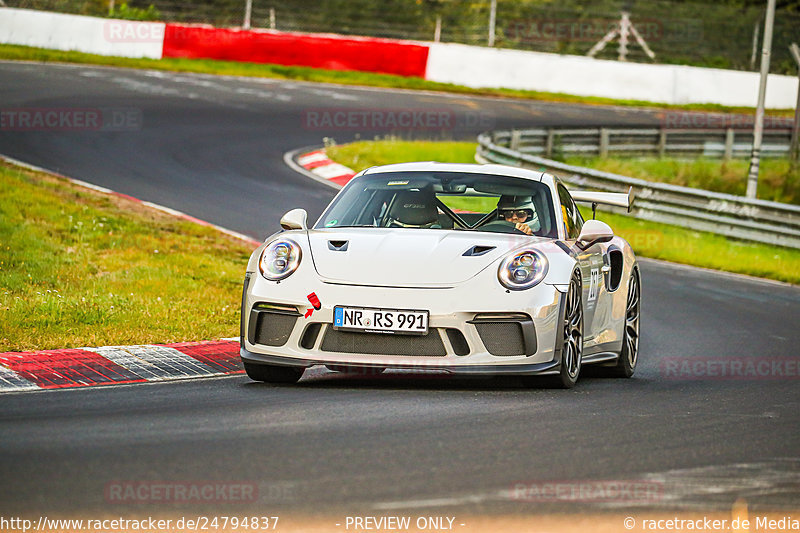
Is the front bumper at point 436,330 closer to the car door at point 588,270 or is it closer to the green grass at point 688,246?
the car door at point 588,270

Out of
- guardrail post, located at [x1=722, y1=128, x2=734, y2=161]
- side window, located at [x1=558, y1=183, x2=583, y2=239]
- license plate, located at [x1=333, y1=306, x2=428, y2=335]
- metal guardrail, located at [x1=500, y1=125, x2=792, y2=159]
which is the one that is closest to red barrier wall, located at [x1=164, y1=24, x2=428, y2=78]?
metal guardrail, located at [x1=500, y1=125, x2=792, y2=159]

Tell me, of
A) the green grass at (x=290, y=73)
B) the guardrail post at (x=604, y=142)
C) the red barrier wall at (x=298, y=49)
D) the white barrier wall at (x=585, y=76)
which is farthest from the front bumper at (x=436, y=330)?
the white barrier wall at (x=585, y=76)

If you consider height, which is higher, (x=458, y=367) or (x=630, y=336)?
(x=458, y=367)

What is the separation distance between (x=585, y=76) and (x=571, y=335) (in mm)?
31536

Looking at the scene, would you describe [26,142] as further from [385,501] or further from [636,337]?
[385,501]

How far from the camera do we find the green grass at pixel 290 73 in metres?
33.7

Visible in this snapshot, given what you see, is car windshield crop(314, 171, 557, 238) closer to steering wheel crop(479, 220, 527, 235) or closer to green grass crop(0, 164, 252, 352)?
steering wheel crop(479, 220, 527, 235)

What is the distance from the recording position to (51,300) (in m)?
9.60

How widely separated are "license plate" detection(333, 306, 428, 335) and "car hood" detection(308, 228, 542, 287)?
158 mm

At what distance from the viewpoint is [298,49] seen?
3678 cm

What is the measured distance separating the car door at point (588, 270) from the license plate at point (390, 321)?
4.28ft

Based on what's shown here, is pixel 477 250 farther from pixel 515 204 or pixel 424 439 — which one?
pixel 424 439

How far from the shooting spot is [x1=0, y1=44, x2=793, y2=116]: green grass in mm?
33719

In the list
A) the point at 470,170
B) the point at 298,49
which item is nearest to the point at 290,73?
the point at 298,49
